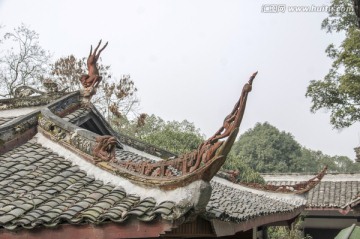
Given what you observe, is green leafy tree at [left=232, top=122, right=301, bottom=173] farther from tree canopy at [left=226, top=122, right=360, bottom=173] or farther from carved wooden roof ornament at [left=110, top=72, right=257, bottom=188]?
carved wooden roof ornament at [left=110, top=72, right=257, bottom=188]

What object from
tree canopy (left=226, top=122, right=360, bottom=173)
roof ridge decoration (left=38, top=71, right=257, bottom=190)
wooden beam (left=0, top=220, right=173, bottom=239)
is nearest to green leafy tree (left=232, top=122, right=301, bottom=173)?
tree canopy (left=226, top=122, right=360, bottom=173)

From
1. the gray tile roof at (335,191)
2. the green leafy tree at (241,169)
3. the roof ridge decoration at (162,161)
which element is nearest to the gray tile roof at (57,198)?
the roof ridge decoration at (162,161)

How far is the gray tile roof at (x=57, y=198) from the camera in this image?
362 cm

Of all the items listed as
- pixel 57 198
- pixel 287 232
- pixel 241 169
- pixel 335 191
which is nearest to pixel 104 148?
pixel 57 198

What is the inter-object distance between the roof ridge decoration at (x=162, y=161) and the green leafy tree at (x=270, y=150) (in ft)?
116

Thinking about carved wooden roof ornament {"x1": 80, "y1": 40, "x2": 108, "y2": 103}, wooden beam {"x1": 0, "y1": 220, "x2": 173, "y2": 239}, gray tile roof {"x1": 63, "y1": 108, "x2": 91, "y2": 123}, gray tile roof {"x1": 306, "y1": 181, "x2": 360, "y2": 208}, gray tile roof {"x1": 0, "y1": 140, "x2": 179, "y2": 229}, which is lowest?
gray tile roof {"x1": 306, "y1": 181, "x2": 360, "y2": 208}

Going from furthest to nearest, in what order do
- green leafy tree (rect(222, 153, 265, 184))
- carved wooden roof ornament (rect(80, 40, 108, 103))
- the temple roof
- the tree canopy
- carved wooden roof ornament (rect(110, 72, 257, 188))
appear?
the tree canopy
green leafy tree (rect(222, 153, 265, 184))
carved wooden roof ornament (rect(80, 40, 108, 103))
the temple roof
carved wooden roof ornament (rect(110, 72, 257, 188))

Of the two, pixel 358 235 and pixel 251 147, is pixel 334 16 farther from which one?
pixel 251 147

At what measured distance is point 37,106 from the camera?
22.7 feet

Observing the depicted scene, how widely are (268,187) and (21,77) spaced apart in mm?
18754

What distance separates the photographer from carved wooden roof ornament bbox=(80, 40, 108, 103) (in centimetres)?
662

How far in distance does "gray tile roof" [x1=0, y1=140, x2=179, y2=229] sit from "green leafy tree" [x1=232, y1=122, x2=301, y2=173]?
3572cm

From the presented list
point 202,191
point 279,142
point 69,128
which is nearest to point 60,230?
point 202,191

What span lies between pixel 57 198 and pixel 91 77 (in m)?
3.01
